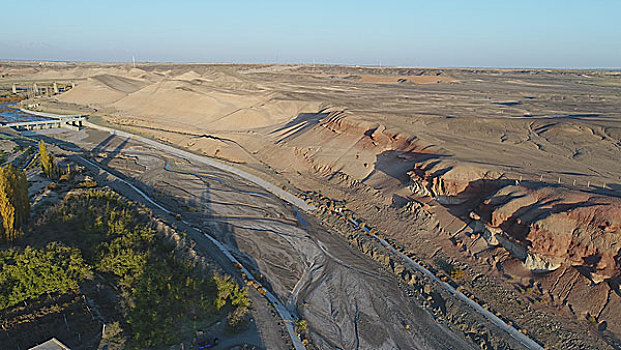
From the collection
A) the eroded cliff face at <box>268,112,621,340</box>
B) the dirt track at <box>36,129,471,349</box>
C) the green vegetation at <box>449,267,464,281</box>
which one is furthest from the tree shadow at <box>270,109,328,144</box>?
the green vegetation at <box>449,267,464,281</box>

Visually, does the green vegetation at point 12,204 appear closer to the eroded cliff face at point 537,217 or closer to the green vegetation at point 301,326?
the green vegetation at point 301,326

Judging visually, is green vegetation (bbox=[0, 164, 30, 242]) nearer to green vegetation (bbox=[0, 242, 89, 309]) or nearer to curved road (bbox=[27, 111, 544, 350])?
green vegetation (bbox=[0, 242, 89, 309])

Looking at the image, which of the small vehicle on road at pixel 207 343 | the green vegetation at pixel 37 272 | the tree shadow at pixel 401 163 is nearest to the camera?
the small vehicle on road at pixel 207 343

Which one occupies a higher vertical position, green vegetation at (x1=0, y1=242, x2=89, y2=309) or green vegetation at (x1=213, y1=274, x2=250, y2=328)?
green vegetation at (x1=0, y1=242, x2=89, y2=309)

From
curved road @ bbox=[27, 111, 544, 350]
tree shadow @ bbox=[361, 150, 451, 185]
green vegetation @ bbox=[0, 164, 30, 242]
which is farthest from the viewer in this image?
tree shadow @ bbox=[361, 150, 451, 185]

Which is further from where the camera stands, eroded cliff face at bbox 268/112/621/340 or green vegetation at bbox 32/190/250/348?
eroded cliff face at bbox 268/112/621/340

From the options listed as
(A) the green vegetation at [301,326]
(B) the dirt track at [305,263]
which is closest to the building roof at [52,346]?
(A) the green vegetation at [301,326]

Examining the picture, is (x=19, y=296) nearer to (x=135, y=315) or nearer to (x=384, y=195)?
(x=135, y=315)

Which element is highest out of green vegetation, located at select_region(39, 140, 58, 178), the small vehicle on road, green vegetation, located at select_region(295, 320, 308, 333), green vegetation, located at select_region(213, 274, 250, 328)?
green vegetation, located at select_region(39, 140, 58, 178)

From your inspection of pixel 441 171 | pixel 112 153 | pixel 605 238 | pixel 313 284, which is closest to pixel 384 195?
pixel 441 171

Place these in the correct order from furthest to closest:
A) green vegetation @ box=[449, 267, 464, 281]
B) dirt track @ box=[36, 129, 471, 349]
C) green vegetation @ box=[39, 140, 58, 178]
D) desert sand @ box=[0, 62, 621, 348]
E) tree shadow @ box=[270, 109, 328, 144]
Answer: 1. tree shadow @ box=[270, 109, 328, 144]
2. green vegetation @ box=[39, 140, 58, 178]
3. green vegetation @ box=[449, 267, 464, 281]
4. desert sand @ box=[0, 62, 621, 348]
5. dirt track @ box=[36, 129, 471, 349]
